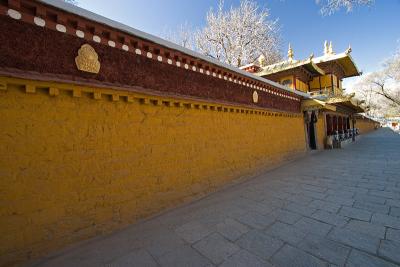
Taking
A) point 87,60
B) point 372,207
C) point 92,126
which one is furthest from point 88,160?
point 372,207

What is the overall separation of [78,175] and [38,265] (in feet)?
3.47

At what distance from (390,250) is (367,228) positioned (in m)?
0.52

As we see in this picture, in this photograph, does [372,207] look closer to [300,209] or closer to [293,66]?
[300,209]

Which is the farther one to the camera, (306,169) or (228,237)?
(306,169)

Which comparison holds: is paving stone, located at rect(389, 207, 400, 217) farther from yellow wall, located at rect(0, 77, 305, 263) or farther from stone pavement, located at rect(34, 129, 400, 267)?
yellow wall, located at rect(0, 77, 305, 263)

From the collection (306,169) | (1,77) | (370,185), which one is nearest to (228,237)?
(1,77)

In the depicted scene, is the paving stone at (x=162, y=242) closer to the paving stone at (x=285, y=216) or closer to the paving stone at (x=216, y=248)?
the paving stone at (x=216, y=248)

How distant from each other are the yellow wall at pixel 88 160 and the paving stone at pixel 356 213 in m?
2.55

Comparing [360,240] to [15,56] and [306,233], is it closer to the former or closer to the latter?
[306,233]

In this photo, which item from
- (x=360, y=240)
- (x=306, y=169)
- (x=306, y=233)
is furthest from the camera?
(x=306, y=169)

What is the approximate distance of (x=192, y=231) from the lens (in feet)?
9.54

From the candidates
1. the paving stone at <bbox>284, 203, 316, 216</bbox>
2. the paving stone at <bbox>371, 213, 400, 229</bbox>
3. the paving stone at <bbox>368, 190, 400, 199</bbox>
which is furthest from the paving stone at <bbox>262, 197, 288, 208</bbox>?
the paving stone at <bbox>368, 190, 400, 199</bbox>

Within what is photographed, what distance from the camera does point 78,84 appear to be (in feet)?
8.49

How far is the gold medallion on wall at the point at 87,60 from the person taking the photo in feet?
8.72
